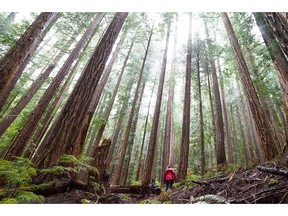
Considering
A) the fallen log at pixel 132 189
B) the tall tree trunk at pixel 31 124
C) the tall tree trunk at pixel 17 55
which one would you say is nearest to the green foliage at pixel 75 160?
the tall tree trunk at pixel 17 55

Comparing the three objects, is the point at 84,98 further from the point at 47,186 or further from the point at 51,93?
the point at 51,93

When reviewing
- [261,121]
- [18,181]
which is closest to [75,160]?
[18,181]

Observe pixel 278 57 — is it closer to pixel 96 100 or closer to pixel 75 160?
pixel 75 160

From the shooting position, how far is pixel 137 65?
58.5ft

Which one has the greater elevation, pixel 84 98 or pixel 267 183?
pixel 84 98

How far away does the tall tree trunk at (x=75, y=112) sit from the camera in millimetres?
3861

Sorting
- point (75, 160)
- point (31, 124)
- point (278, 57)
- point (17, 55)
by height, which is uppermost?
point (278, 57)

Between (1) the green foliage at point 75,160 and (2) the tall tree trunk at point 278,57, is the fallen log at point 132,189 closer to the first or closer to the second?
(1) the green foliage at point 75,160

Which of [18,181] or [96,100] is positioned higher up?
[96,100]

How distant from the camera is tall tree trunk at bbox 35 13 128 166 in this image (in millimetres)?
3861

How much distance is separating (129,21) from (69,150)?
1326 cm

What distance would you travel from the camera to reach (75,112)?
4.27m

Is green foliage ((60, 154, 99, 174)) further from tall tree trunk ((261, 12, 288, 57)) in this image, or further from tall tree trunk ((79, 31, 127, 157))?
tall tree trunk ((261, 12, 288, 57))
